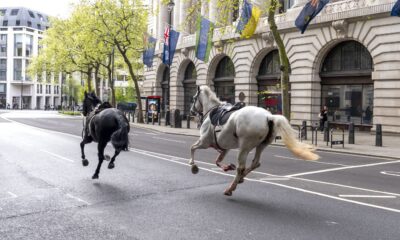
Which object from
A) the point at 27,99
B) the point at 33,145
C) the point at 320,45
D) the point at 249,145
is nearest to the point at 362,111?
the point at 320,45

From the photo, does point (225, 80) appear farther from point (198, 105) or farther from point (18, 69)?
point (18, 69)

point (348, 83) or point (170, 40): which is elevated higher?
point (170, 40)

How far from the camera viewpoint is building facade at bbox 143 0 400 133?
90.0ft

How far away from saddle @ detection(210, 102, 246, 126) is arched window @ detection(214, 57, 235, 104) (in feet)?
107

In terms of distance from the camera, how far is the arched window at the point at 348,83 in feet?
98.5

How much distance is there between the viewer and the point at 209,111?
31.4 ft

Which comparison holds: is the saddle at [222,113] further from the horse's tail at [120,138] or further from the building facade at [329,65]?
the building facade at [329,65]

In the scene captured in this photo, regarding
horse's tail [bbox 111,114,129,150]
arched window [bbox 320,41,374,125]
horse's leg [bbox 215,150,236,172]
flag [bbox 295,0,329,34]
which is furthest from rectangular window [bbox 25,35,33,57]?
horse's leg [bbox 215,150,236,172]

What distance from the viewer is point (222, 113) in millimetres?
9078

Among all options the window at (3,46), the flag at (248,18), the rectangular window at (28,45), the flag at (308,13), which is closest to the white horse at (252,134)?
the flag at (308,13)

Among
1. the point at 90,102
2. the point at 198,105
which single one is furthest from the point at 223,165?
the point at 90,102

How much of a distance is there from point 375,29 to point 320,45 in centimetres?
447

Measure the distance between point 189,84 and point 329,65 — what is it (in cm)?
2103

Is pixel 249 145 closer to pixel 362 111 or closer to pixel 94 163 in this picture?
pixel 94 163
